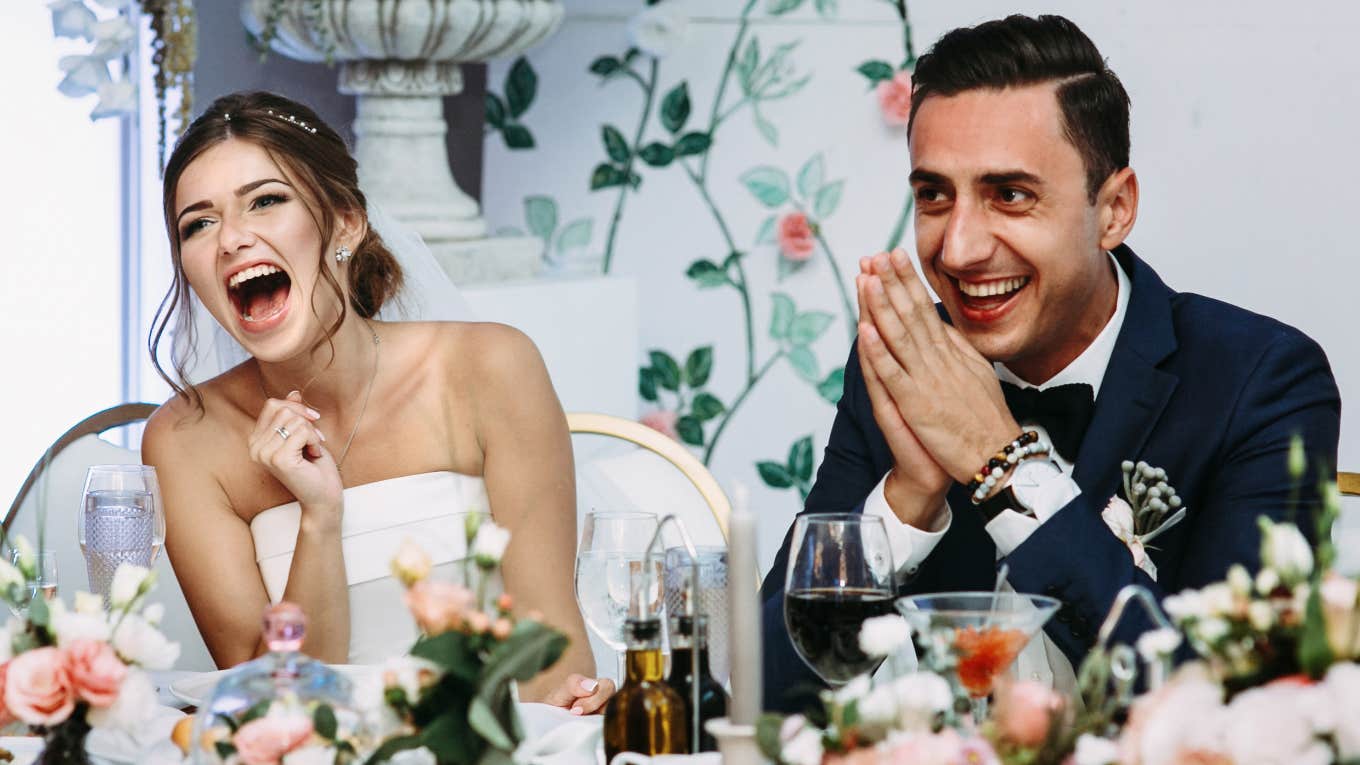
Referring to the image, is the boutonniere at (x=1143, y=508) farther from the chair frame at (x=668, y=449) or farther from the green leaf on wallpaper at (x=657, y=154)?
the green leaf on wallpaper at (x=657, y=154)

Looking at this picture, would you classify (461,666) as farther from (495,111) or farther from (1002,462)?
(495,111)

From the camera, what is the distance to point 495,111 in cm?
407

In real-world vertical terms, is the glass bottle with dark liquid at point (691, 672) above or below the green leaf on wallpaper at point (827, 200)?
below

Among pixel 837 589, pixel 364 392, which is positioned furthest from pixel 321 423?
pixel 837 589

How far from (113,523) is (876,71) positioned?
2.55 meters

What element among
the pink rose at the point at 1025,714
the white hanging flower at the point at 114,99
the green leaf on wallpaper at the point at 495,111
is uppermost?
the green leaf on wallpaper at the point at 495,111

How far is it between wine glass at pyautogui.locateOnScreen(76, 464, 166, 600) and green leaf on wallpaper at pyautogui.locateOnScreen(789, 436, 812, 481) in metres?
2.39

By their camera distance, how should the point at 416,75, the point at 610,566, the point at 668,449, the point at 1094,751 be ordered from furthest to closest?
the point at 416,75
the point at 668,449
the point at 610,566
the point at 1094,751

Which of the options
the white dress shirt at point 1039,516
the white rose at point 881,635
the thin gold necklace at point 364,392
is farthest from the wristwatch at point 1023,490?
the thin gold necklace at point 364,392

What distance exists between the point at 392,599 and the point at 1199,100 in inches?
90.1

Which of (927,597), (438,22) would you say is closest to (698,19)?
(438,22)

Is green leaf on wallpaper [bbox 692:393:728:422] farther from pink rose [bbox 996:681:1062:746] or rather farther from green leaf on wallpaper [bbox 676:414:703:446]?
pink rose [bbox 996:681:1062:746]

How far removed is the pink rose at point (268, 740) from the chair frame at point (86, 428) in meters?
1.35

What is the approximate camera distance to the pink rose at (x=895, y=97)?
388 centimetres
